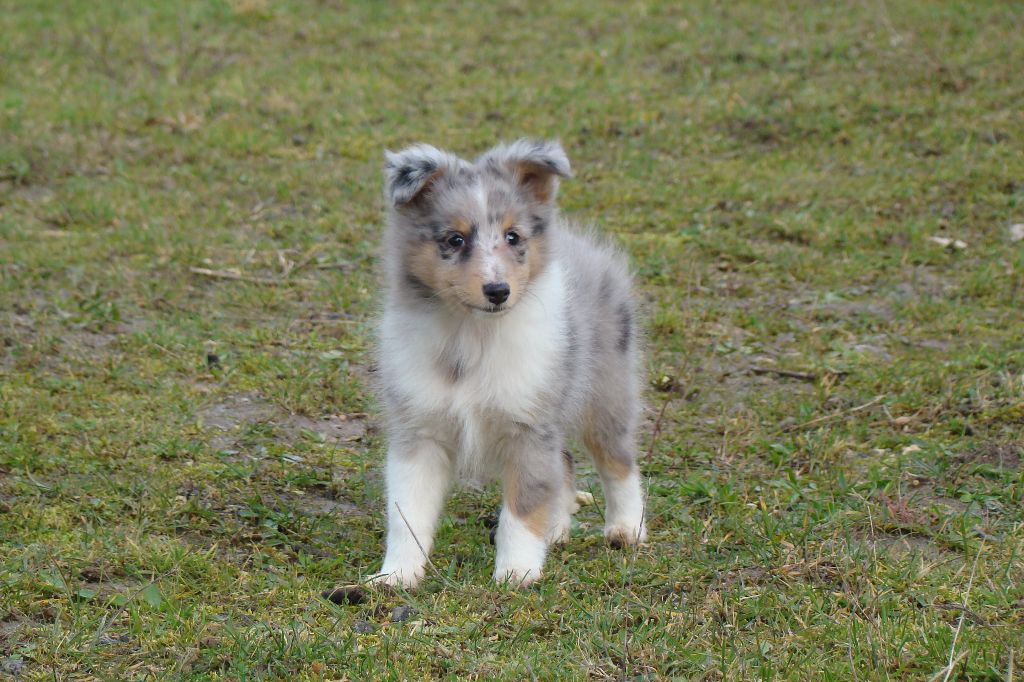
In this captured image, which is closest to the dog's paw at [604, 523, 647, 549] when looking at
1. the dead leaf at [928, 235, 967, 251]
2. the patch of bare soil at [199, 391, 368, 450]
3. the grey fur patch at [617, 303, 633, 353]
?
the grey fur patch at [617, 303, 633, 353]

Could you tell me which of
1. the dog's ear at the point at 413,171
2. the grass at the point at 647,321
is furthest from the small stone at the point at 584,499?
the dog's ear at the point at 413,171

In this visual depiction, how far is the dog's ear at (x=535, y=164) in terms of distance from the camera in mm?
5109

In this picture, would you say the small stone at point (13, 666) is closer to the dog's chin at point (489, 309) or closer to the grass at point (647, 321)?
the grass at point (647, 321)

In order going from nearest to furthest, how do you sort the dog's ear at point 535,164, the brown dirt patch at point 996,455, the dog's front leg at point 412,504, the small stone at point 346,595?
the small stone at point 346,595 → the dog's front leg at point 412,504 → the dog's ear at point 535,164 → the brown dirt patch at point 996,455

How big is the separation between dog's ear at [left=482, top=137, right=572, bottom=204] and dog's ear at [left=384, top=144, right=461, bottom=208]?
0.23 metres

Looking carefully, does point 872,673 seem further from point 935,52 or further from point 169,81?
point 169,81

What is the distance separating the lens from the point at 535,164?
16.8 ft

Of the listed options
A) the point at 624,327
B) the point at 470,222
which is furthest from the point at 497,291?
the point at 624,327

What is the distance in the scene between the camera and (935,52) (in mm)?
12336

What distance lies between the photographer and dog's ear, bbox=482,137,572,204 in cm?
511

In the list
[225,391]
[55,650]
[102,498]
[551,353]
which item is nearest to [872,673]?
[551,353]

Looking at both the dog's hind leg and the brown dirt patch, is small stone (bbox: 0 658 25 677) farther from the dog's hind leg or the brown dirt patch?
the brown dirt patch

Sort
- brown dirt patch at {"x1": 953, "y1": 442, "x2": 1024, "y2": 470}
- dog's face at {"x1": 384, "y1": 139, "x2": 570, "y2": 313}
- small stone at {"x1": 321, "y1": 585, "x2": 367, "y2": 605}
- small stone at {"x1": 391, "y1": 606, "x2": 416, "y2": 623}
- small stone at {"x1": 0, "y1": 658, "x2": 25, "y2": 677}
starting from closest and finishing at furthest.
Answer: small stone at {"x1": 0, "y1": 658, "x2": 25, "y2": 677}, small stone at {"x1": 391, "y1": 606, "x2": 416, "y2": 623}, small stone at {"x1": 321, "y1": 585, "x2": 367, "y2": 605}, dog's face at {"x1": 384, "y1": 139, "x2": 570, "y2": 313}, brown dirt patch at {"x1": 953, "y1": 442, "x2": 1024, "y2": 470}

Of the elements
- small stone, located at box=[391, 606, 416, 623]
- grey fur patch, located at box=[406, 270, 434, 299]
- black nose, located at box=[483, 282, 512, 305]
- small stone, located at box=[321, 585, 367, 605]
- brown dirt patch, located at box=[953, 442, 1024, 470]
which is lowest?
small stone, located at box=[321, 585, 367, 605]
